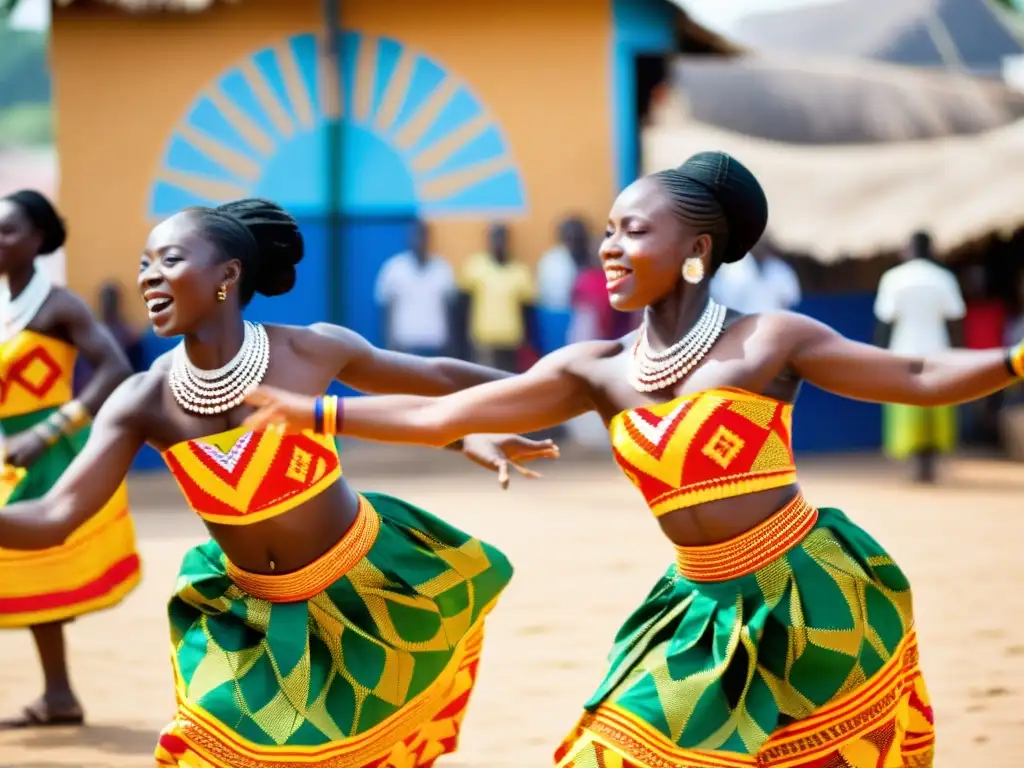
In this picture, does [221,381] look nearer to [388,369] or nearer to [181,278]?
[181,278]

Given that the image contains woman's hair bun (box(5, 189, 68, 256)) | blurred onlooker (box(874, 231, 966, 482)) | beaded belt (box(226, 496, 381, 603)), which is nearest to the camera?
beaded belt (box(226, 496, 381, 603))

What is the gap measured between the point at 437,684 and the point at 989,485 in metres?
9.45

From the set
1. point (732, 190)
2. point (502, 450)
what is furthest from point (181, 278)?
point (732, 190)

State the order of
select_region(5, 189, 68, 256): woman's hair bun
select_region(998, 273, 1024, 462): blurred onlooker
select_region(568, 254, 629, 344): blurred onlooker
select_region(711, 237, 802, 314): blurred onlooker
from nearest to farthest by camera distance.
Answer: select_region(5, 189, 68, 256): woman's hair bun, select_region(711, 237, 802, 314): blurred onlooker, select_region(568, 254, 629, 344): blurred onlooker, select_region(998, 273, 1024, 462): blurred onlooker

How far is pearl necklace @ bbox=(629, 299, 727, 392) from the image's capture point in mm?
4309

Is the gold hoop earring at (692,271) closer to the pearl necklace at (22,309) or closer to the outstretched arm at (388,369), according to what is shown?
the outstretched arm at (388,369)

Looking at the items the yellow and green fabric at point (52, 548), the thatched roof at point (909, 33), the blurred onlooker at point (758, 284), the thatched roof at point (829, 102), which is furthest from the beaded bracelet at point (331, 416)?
the thatched roof at point (909, 33)

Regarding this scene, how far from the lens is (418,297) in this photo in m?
15.4

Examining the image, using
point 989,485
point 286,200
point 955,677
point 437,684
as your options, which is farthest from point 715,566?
point 286,200

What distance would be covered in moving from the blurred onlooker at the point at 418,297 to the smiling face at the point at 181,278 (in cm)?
1064

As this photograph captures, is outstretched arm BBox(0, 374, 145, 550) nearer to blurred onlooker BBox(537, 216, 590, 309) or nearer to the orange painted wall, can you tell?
blurred onlooker BBox(537, 216, 590, 309)

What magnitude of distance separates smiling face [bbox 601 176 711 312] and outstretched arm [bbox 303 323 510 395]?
0.70 metres

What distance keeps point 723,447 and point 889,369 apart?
16.8 inches

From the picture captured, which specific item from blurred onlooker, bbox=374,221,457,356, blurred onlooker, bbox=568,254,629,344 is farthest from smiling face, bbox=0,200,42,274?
blurred onlooker, bbox=374,221,457,356
